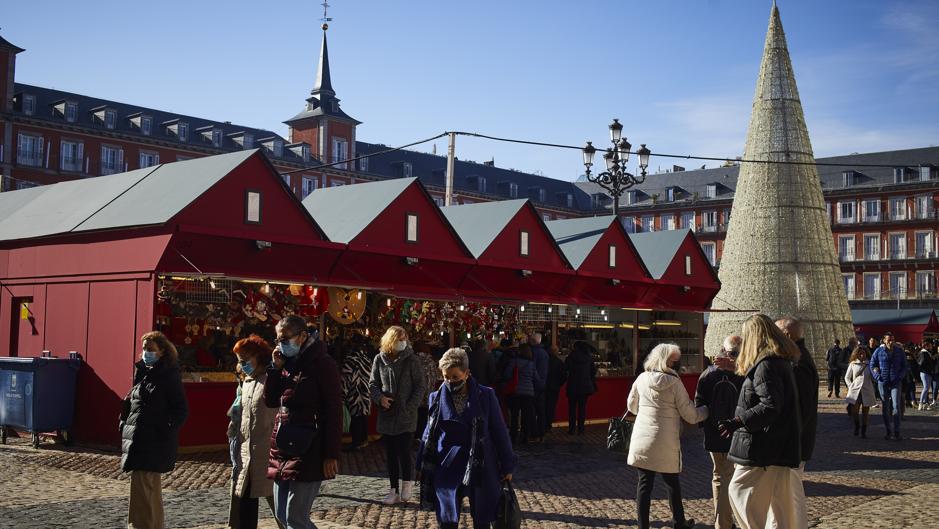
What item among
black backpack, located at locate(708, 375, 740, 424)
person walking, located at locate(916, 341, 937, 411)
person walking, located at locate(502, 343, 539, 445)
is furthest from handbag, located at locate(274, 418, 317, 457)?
person walking, located at locate(916, 341, 937, 411)

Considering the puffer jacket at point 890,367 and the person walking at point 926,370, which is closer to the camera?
the puffer jacket at point 890,367

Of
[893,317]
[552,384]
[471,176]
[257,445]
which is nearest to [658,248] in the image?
[552,384]

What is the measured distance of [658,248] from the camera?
2528cm

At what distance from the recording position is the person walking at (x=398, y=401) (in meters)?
10.4

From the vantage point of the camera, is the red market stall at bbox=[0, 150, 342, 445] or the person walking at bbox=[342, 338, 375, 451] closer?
the red market stall at bbox=[0, 150, 342, 445]

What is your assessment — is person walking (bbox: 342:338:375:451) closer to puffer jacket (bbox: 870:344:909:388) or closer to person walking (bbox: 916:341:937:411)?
puffer jacket (bbox: 870:344:909:388)

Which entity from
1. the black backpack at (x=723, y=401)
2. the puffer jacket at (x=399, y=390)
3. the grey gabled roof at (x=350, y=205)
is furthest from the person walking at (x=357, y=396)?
the black backpack at (x=723, y=401)

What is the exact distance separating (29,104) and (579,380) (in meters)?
51.6

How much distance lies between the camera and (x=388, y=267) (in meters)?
17.8

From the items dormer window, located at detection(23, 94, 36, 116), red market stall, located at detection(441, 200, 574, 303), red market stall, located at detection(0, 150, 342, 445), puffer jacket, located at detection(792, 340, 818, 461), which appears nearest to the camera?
puffer jacket, located at detection(792, 340, 818, 461)

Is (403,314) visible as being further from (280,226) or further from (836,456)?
(836,456)

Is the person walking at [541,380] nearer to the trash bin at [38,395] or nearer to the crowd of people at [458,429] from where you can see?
the trash bin at [38,395]

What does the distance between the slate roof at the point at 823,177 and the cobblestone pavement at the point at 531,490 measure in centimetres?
5410

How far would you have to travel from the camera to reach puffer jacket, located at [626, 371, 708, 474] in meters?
8.45
